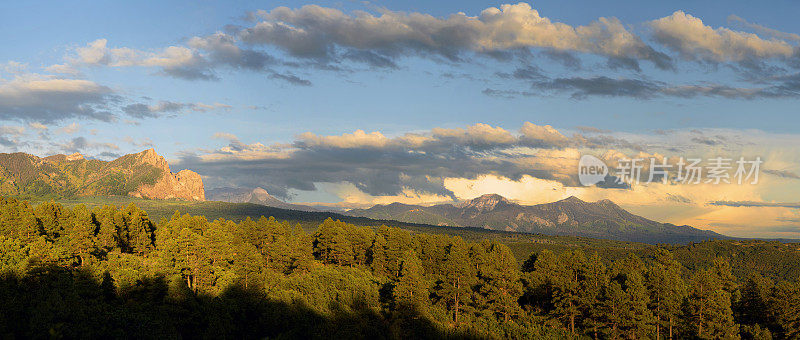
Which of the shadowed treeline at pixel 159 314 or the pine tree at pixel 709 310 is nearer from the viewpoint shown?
the shadowed treeline at pixel 159 314

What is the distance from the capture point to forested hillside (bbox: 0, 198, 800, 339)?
230ft

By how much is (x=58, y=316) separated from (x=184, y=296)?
928 inches

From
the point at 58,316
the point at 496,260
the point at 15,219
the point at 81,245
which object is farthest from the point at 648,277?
the point at 15,219

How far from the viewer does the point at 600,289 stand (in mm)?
88500

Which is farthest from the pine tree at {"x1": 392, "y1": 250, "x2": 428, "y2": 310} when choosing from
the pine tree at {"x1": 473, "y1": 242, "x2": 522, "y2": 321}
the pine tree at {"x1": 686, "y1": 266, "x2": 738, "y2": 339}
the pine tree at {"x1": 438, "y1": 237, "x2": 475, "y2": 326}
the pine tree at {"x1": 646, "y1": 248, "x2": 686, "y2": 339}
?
the pine tree at {"x1": 686, "y1": 266, "x2": 738, "y2": 339}

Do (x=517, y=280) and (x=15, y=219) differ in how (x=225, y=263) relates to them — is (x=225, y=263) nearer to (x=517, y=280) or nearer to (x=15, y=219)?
(x=15, y=219)

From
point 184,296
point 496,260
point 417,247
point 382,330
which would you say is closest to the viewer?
point 184,296

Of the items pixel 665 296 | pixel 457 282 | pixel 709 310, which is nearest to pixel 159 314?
pixel 457 282

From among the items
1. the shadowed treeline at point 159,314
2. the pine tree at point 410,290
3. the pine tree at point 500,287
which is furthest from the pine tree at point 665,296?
the pine tree at point 410,290

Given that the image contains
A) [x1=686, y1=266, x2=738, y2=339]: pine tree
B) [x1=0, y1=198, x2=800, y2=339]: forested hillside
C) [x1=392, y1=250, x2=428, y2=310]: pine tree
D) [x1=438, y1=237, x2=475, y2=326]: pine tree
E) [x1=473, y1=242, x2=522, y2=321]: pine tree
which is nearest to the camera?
[x1=0, y1=198, x2=800, y2=339]: forested hillside

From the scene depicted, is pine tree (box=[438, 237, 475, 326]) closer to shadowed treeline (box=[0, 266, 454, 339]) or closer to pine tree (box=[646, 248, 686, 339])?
shadowed treeline (box=[0, 266, 454, 339])

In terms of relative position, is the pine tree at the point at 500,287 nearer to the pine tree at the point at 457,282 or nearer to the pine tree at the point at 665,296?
the pine tree at the point at 457,282

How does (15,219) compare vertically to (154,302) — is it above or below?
above

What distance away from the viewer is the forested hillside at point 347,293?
70.1 meters
